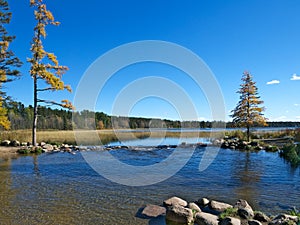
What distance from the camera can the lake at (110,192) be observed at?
665cm

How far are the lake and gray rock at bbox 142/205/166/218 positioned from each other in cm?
32

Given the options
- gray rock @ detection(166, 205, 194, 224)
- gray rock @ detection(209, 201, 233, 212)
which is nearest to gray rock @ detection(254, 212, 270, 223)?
gray rock @ detection(209, 201, 233, 212)

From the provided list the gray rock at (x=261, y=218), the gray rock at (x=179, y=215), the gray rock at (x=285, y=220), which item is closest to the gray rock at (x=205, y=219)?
the gray rock at (x=179, y=215)

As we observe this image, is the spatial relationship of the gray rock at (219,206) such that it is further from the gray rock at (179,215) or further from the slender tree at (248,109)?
the slender tree at (248,109)

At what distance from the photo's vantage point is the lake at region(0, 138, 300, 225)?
6.65 m

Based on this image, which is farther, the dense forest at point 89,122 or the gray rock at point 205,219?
the dense forest at point 89,122

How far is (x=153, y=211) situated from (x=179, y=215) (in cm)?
84

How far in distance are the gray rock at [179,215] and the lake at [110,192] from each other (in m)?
0.28

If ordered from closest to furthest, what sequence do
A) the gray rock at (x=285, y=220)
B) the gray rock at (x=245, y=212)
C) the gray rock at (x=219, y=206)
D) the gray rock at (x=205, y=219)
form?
1. the gray rock at (x=285, y=220)
2. the gray rock at (x=205, y=219)
3. the gray rock at (x=245, y=212)
4. the gray rock at (x=219, y=206)

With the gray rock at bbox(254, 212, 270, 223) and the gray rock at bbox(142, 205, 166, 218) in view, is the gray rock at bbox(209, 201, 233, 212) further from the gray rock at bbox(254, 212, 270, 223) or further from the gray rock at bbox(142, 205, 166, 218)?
the gray rock at bbox(142, 205, 166, 218)

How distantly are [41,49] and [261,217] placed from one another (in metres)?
21.6

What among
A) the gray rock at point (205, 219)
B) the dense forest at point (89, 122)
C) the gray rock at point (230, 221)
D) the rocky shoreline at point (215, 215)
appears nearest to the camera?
the gray rock at point (230, 221)

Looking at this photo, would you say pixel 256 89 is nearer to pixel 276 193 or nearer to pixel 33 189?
pixel 276 193

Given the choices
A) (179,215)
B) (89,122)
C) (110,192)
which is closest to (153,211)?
(179,215)
